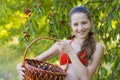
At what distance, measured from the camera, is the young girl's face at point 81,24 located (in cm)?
192

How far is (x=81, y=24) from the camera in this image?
1.93 metres

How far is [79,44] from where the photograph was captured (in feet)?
6.49

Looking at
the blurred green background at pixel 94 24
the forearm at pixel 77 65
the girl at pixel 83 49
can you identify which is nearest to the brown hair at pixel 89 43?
the girl at pixel 83 49

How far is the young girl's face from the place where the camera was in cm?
192

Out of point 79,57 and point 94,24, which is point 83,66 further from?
point 94,24

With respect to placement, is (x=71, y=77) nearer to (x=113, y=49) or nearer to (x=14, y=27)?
(x=113, y=49)

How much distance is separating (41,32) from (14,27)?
0.81m

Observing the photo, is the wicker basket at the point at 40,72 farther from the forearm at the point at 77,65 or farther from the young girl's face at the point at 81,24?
the young girl's face at the point at 81,24

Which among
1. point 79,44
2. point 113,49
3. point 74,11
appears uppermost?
point 74,11

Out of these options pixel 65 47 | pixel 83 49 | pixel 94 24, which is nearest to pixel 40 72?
pixel 65 47

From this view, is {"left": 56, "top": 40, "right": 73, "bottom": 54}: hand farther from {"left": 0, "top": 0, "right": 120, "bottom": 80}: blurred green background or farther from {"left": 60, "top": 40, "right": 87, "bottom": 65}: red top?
{"left": 0, "top": 0, "right": 120, "bottom": 80}: blurred green background

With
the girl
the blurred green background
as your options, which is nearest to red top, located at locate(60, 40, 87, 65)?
the girl

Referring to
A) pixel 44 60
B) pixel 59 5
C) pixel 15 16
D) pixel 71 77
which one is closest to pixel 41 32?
pixel 15 16

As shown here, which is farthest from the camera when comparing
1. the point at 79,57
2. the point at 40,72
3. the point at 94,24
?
the point at 94,24
